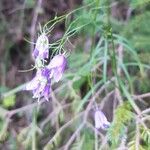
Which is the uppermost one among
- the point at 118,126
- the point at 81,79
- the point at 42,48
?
the point at 42,48

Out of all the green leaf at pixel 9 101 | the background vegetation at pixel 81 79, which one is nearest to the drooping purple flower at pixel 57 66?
the background vegetation at pixel 81 79

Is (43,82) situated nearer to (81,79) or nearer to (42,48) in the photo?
(42,48)

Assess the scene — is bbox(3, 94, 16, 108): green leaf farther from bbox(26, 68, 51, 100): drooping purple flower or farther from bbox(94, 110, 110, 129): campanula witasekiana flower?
bbox(26, 68, 51, 100): drooping purple flower

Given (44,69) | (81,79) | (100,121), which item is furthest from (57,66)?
(81,79)

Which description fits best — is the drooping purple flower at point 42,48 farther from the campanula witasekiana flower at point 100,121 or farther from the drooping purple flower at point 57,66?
the campanula witasekiana flower at point 100,121

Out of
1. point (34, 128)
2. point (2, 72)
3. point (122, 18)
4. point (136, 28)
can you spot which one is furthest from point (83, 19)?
point (2, 72)

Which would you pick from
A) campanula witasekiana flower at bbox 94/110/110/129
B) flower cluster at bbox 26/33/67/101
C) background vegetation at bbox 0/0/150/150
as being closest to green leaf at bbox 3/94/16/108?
background vegetation at bbox 0/0/150/150

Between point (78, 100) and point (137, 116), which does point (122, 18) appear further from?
point (137, 116)
